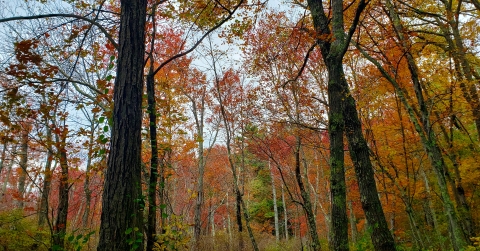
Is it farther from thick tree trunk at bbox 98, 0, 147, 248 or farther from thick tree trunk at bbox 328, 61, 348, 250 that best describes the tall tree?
thick tree trunk at bbox 98, 0, 147, 248

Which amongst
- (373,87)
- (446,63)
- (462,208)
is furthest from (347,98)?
(462,208)

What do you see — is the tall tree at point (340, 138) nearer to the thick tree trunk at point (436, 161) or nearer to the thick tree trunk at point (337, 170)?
the thick tree trunk at point (337, 170)

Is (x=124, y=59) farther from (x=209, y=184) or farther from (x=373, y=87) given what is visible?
(x=209, y=184)

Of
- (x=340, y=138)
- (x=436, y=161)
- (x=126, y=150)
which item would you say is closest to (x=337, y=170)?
(x=340, y=138)

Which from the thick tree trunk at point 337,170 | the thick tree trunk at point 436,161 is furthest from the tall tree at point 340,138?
the thick tree trunk at point 436,161

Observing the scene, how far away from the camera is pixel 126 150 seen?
9.53ft

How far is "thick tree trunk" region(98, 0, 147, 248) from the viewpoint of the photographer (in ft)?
8.70

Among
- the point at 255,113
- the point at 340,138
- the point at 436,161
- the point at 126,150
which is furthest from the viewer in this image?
the point at 255,113

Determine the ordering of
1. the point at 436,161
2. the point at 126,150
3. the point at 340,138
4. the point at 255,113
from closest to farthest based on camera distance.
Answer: the point at 126,150 < the point at 340,138 < the point at 436,161 < the point at 255,113

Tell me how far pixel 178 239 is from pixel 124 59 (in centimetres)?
283

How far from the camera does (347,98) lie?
4707 mm

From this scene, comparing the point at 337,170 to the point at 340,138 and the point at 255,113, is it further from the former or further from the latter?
the point at 255,113

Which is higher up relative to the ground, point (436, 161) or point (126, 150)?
point (126, 150)

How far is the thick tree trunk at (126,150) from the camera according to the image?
265 cm
